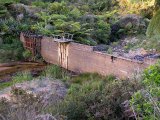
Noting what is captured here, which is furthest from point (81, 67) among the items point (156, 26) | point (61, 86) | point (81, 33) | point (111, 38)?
point (156, 26)

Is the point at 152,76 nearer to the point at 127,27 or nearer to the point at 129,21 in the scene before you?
the point at 127,27

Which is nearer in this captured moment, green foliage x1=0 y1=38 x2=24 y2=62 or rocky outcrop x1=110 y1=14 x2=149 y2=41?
green foliage x1=0 y1=38 x2=24 y2=62

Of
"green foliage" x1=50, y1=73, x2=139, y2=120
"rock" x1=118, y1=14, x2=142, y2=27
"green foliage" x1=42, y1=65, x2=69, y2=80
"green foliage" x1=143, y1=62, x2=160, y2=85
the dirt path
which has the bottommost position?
the dirt path

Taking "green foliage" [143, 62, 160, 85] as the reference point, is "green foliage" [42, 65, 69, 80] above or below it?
below

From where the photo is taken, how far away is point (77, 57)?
71.2ft

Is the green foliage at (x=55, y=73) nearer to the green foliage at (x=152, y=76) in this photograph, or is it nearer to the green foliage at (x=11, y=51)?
the green foliage at (x=11, y=51)

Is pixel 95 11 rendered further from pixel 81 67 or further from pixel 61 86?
pixel 61 86

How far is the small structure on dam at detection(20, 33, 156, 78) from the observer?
17.9 meters

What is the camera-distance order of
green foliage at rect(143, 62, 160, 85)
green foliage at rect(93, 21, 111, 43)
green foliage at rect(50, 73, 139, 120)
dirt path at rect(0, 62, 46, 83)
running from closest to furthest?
1. green foliage at rect(143, 62, 160, 85)
2. green foliage at rect(50, 73, 139, 120)
3. dirt path at rect(0, 62, 46, 83)
4. green foliage at rect(93, 21, 111, 43)

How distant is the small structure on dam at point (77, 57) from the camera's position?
58.8ft

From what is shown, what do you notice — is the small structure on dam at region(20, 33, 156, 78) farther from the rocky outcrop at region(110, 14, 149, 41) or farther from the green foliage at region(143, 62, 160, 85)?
the green foliage at region(143, 62, 160, 85)

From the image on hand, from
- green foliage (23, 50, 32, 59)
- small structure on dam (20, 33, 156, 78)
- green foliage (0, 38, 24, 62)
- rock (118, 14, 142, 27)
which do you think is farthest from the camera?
rock (118, 14, 142, 27)

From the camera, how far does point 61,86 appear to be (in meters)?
15.1

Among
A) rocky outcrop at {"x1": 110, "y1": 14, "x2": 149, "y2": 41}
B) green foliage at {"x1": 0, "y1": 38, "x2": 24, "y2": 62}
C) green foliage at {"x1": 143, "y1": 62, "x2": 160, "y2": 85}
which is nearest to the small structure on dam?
green foliage at {"x1": 0, "y1": 38, "x2": 24, "y2": 62}
